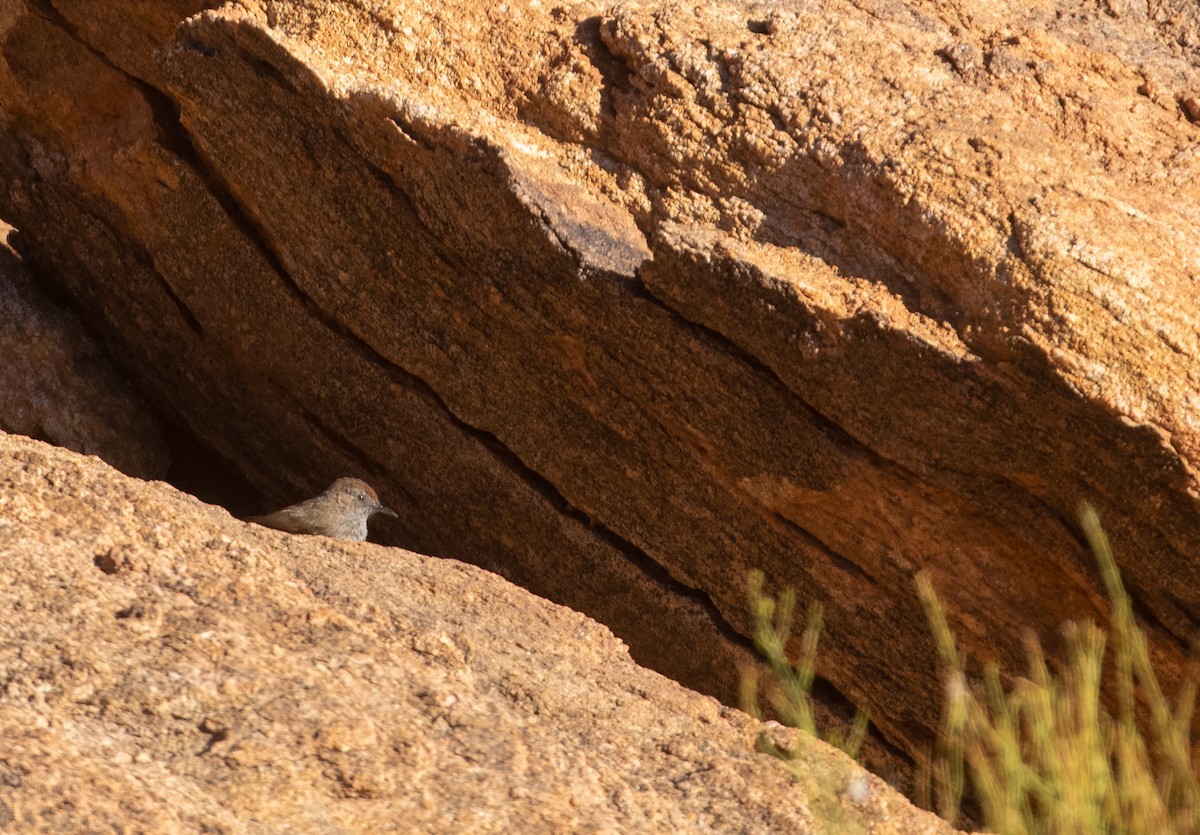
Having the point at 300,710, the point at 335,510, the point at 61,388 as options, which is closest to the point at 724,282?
the point at 335,510

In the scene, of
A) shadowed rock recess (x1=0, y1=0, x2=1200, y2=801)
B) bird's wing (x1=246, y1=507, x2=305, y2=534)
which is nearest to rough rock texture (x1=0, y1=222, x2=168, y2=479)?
shadowed rock recess (x1=0, y1=0, x2=1200, y2=801)

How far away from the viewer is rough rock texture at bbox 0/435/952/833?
9.18 ft

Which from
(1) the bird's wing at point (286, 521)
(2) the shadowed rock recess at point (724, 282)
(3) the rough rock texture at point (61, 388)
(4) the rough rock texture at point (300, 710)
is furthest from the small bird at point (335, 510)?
(4) the rough rock texture at point (300, 710)

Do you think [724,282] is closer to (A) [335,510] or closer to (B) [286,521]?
(A) [335,510]

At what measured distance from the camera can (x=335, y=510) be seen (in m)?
6.23

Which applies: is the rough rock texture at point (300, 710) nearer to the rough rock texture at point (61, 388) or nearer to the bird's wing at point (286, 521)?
the bird's wing at point (286, 521)

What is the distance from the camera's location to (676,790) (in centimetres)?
339

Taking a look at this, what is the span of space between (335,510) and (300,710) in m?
3.19

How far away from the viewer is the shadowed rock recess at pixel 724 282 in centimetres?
478

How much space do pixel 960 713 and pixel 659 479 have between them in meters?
2.98

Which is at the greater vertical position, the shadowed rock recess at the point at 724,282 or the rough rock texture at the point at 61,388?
the shadowed rock recess at the point at 724,282

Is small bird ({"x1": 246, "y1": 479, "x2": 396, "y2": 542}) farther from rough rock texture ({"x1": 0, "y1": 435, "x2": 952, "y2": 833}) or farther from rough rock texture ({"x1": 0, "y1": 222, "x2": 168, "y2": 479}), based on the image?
rough rock texture ({"x1": 0, "y1": 435, "x2": 952, "y2": 833})

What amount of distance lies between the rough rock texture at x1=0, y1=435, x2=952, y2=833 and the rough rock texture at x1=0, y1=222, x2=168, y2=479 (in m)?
2.93

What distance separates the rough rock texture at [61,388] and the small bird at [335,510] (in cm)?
126
